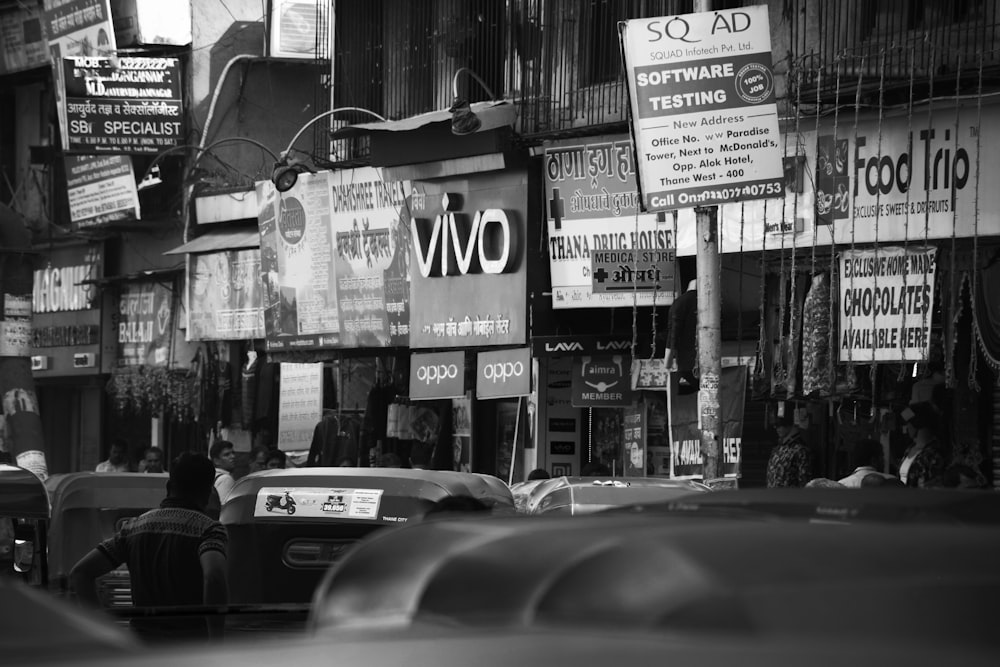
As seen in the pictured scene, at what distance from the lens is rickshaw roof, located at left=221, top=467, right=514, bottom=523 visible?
7113 mm

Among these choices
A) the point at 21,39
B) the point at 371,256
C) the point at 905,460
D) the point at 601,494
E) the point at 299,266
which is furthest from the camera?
the point at 21,39

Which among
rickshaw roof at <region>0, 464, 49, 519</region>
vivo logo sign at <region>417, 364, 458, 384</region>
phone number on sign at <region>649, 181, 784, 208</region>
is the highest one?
phone number on sign at <region>649, 181, 784, 208</region>

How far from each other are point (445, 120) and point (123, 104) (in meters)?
8.45

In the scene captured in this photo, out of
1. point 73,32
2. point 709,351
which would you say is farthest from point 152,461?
point 709,351

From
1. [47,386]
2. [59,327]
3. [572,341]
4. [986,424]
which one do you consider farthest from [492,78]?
[47,386]

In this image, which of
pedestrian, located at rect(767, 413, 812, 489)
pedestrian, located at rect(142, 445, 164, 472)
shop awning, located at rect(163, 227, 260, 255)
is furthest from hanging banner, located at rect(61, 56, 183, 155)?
pedestrian, located at rect(767, 413, 812, 489)

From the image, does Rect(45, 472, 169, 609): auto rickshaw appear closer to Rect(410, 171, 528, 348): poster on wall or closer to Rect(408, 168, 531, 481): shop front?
Rect(408, 168, 531, 481): shop front

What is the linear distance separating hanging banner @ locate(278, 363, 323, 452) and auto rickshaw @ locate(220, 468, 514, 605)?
1482 cm

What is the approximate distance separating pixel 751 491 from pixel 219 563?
3.35 meters

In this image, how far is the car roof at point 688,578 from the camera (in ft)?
7.73

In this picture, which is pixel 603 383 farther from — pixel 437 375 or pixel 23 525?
pixel 23 525

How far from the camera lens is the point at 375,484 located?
717 cm

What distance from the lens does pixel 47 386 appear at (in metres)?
31.6

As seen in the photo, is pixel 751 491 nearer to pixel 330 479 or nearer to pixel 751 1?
pixel 330 479
